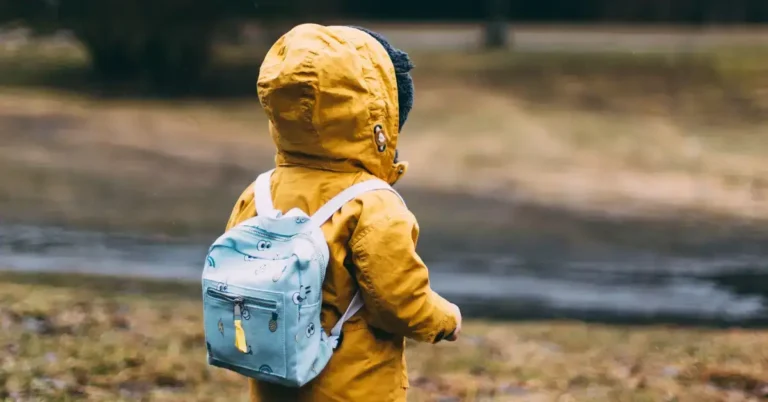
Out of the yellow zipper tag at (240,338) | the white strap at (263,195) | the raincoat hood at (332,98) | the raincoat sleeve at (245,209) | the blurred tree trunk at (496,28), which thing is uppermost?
the raincoat hood at (332,98)

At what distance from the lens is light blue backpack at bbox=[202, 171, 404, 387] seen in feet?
7.46

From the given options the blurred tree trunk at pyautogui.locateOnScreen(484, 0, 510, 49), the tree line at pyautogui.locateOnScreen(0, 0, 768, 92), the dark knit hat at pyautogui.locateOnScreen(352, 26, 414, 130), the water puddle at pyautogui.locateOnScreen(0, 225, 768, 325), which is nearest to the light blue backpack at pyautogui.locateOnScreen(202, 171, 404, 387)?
the dark knit hat at pyautogui.locateOnScreen(352, 26, 414, 130)

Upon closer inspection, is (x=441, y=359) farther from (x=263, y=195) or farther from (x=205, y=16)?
(x=205, y=16)

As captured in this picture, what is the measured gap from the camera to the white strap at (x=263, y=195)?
245cm

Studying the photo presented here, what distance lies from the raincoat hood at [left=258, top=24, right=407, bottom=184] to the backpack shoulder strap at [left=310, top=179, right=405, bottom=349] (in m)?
0.07

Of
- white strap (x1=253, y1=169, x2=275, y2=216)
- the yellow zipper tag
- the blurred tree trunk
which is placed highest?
white strap (x1=253, y1=169, x2=275, y2=216)

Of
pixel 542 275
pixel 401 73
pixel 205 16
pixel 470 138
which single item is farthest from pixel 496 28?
pixel 401 73

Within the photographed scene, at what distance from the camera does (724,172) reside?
1227 cm

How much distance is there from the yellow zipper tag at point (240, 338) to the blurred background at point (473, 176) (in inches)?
92.2

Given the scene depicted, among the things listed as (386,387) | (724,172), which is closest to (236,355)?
(386,387)

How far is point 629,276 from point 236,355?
5.84 m

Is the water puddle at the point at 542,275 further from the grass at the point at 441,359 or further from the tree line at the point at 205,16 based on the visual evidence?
the tree line at the point at 205,16

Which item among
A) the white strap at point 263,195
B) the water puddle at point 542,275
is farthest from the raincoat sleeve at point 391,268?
the water puddle at point 542,275

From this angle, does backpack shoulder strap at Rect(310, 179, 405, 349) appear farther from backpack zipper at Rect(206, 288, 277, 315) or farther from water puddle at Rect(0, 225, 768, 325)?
water puddle at Rect(0, 225, 768, 325)
